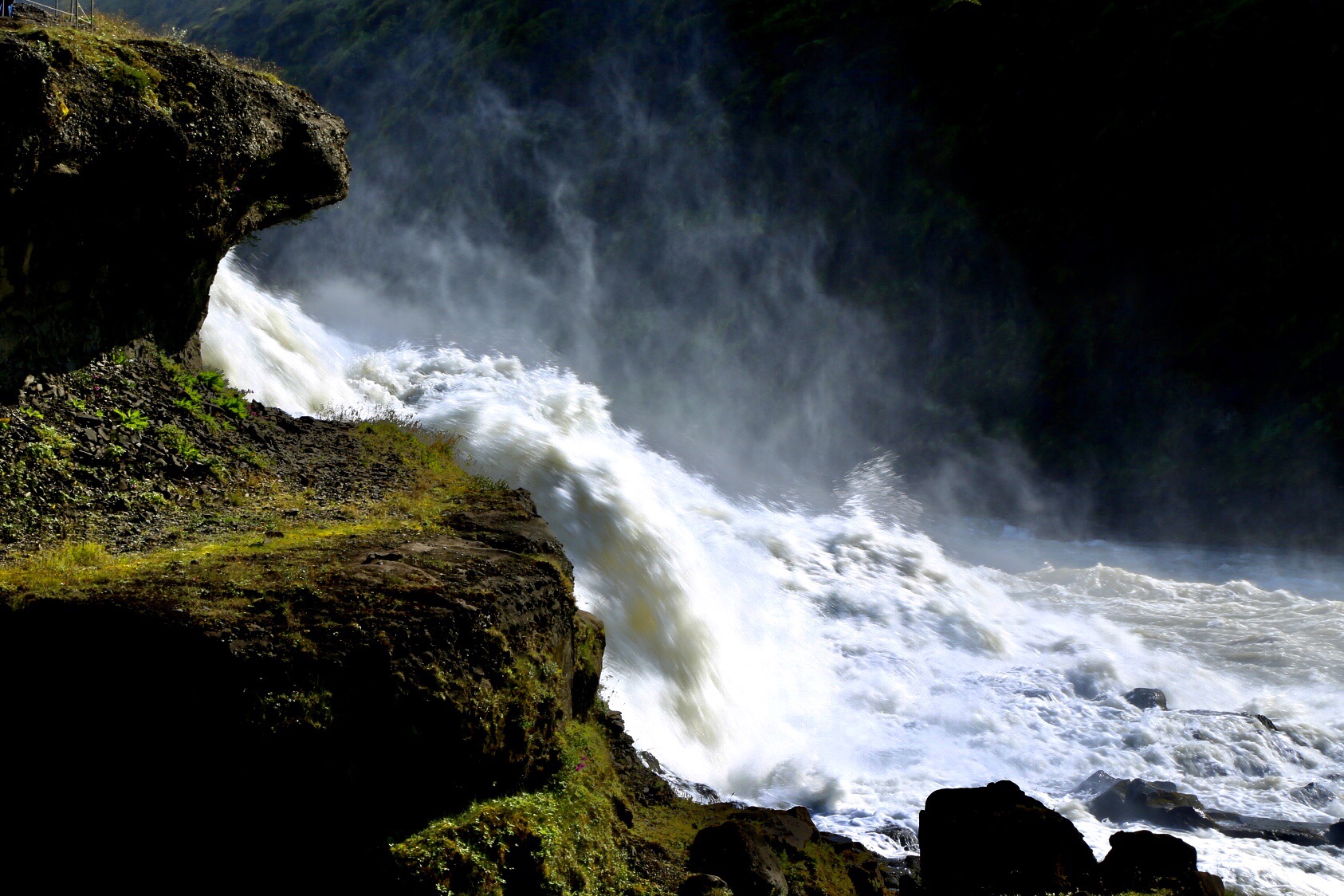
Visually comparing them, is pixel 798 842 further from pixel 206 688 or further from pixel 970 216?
pixel 970 216

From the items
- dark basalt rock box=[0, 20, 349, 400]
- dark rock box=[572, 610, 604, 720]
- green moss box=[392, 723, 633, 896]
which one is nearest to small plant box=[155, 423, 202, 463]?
dark basalt rock box=[0, 20, 349, 400]

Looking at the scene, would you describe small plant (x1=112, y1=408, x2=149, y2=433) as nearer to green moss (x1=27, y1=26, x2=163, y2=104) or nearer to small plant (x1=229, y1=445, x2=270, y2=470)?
small plant (x1=229, y1=445, x2=270, y2=470)

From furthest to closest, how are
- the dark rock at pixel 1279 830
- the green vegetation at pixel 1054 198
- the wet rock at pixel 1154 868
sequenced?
the green vegetation at pixel 1054 198 < the dark rock at pixel 1279 830 < the wet rock at pixel 1154 868

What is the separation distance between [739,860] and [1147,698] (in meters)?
12.7

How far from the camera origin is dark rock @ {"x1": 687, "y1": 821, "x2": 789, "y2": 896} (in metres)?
7.70

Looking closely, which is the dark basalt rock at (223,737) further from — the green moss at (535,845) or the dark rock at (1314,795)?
the dark rock at (1314,795)

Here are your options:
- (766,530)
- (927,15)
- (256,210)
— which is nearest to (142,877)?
(256,210)

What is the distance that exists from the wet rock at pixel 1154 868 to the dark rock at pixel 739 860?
3.07m

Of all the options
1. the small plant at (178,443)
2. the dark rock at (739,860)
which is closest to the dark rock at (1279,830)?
the dark rock at (739,860)

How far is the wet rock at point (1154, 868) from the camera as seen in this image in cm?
795

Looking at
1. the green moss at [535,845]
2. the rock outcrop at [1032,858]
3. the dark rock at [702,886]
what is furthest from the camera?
the rock outcrop at [1032,858]

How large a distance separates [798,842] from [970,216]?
30107mm

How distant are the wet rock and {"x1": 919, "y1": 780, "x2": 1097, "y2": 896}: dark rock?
21 cm

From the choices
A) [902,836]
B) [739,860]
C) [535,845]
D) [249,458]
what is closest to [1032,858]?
[739,860]
